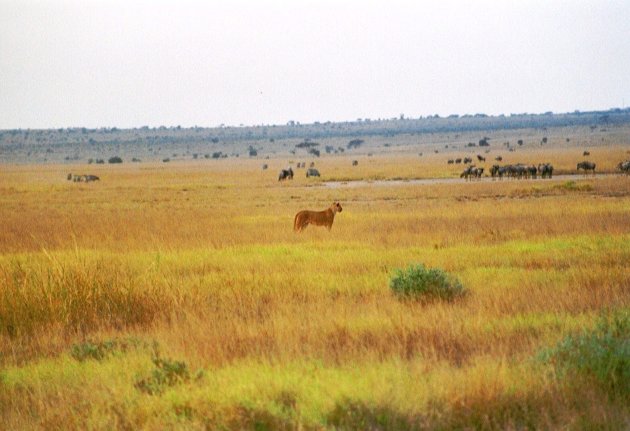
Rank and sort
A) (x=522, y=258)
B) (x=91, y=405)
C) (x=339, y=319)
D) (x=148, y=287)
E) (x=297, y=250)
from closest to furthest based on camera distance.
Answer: (x=91, y=405)
(x=339, y=319)
(x=148, y=287)
(x=522, y=258)
(x=297, y=250)

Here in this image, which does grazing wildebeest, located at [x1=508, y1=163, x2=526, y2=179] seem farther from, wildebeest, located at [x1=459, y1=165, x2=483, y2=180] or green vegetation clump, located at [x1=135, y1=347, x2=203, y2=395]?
green vegetation clump, located at [x1=135, y1=347, x2=203, y2=395]

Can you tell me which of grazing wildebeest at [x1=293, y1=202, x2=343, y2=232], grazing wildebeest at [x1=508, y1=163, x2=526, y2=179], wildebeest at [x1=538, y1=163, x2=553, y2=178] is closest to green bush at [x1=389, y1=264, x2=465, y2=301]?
grazing wildebeest at [x1=293, y1=202, x2=343, y2=232]

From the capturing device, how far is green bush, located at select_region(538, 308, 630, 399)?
22.6ft

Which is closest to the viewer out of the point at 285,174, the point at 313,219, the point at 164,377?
the point at 164,377

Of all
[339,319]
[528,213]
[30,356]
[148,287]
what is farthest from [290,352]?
[528,213]

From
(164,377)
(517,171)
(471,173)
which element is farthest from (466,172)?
(164,377)

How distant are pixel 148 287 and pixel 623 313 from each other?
21.0 feet

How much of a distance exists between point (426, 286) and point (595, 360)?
13.9ft

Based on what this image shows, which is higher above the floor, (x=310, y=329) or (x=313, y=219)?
(x=310, y=329)

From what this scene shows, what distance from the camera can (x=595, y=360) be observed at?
7.03 m

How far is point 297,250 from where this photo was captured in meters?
17.5

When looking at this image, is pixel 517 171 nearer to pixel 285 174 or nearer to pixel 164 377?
pixel 285 174

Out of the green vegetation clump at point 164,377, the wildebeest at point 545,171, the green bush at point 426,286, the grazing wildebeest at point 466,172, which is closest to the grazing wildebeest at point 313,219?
the green bush at point 426,286

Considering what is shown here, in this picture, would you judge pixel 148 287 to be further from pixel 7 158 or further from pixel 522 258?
pixel 7 158
